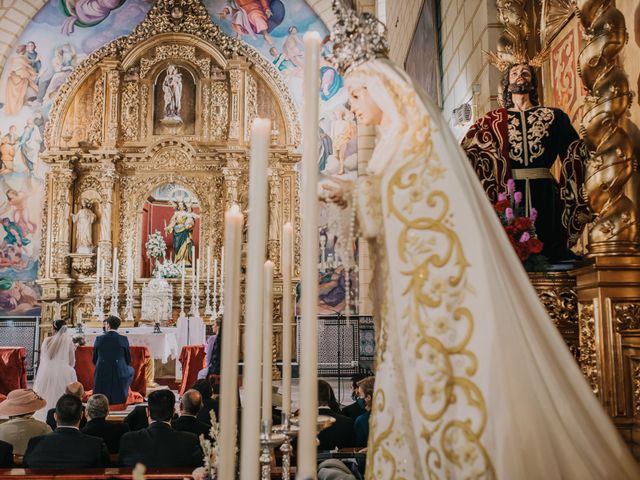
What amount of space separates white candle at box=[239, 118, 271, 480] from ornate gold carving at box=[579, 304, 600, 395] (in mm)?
2139

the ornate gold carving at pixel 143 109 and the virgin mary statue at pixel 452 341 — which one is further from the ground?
the ornate gold carving at pixel 143 109

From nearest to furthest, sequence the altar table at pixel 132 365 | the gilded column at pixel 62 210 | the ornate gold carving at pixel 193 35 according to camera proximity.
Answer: the altar table at pixel 132 365 < the gilded column at pixel 62 210 < the ornate gold carving at pixel 193 35

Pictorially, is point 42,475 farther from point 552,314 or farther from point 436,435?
point 552,314

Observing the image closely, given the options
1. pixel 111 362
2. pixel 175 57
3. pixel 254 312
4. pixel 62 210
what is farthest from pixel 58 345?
pixel 175 57

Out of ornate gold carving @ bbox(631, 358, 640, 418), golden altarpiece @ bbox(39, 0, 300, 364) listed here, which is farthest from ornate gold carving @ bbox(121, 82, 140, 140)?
ornate gold carving @ bbox(631, 358, 640, 418)

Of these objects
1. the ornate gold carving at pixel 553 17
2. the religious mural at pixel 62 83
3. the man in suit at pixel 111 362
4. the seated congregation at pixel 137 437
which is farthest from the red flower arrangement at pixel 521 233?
the religious mural at pixel 62 83

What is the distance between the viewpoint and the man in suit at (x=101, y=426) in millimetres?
4207

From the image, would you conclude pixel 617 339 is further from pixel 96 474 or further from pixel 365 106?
pixel 96 474

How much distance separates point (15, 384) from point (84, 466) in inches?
271

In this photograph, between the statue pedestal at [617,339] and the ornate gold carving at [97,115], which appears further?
the ornate gold carving at [97,115]

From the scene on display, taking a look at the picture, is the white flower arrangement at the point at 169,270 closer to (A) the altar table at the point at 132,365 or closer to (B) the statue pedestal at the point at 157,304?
(B) the statue pedestal at the point at 157,304

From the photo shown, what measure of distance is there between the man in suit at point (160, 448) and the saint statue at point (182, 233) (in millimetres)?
11147

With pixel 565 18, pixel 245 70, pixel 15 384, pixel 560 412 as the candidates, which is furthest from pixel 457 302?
pixel 245 70

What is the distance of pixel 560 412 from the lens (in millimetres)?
1663
